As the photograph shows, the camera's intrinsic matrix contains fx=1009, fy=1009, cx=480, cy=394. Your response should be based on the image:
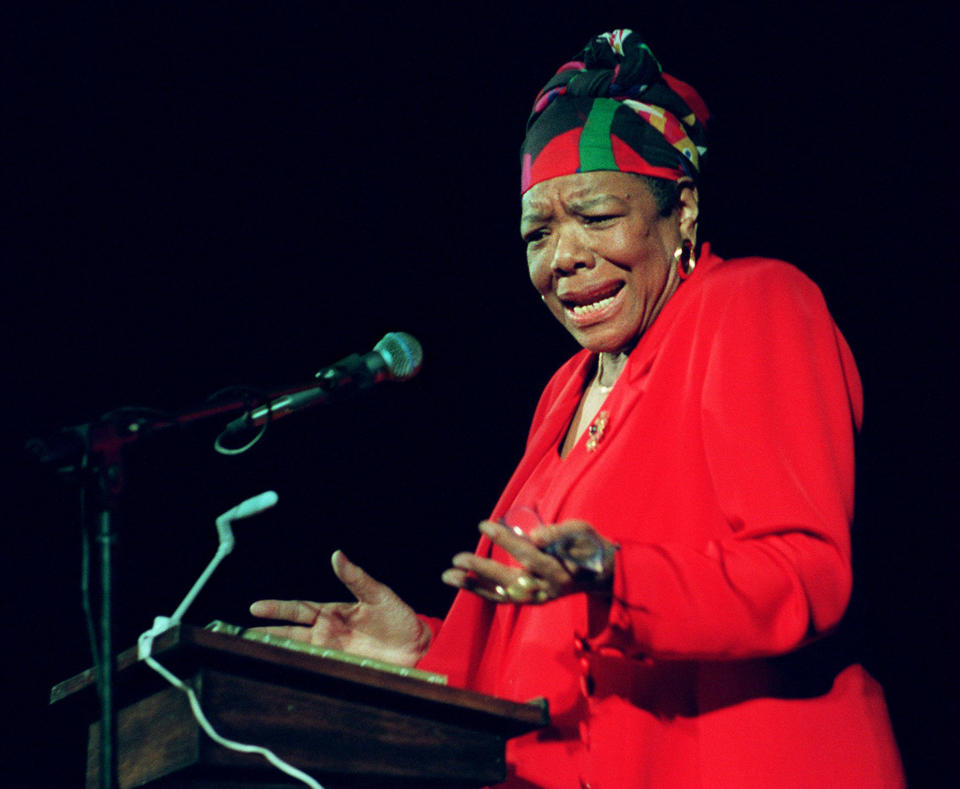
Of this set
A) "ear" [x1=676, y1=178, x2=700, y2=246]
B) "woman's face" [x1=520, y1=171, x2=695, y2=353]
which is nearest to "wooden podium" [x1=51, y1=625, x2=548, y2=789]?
"woman's face" [x1=520, y1=171, x2=695, y2=353]

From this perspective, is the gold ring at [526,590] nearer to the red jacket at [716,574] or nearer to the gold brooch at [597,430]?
the red jacket at [716,574]

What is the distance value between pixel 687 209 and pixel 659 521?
934 mm

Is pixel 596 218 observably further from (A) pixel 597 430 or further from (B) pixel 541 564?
(B) pixel 541 564

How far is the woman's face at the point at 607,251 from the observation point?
2.49m

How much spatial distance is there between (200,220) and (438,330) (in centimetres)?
96

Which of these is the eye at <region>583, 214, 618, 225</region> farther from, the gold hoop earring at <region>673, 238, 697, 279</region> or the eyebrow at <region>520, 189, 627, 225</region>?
the gold hoop earring at <region>673, 238, 697, 279</region>

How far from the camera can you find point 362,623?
249cm

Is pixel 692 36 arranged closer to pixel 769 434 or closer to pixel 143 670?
pixel 769 434

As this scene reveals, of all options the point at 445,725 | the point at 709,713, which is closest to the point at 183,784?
the point at 445,725

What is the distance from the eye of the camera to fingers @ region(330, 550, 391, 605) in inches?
92.4

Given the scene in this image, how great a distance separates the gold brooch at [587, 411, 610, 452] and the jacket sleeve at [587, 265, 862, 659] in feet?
0.87

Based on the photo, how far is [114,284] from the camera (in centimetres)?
357

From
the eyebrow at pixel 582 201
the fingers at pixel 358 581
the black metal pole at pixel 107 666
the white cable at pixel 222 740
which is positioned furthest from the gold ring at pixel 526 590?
the eyebrow at pixel 582 201

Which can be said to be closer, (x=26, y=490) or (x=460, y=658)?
Result: (x=460, y=658)
